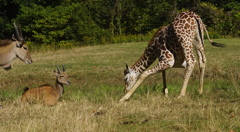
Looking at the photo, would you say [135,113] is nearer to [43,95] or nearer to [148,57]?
[43,95]

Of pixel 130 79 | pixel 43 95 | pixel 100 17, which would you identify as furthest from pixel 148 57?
pixel 100 17

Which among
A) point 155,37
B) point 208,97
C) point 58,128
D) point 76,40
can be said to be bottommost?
point 76,40

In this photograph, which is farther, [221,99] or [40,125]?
[221,99]

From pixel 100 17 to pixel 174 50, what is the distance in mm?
39308

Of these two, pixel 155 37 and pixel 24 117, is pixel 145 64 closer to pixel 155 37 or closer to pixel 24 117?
pixel 155 37

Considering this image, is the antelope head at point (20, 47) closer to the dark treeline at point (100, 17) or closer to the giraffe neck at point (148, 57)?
the giraffe neck at point (148, 57)

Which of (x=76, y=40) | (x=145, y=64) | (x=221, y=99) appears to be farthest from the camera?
(x=76, y=40)

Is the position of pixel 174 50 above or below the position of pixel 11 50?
below

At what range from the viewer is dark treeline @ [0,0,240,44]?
1651 inches

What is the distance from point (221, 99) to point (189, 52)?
1.55 metres

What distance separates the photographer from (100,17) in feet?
162

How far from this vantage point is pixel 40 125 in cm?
672

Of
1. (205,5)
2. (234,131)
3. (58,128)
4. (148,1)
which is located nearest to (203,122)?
(234,131)

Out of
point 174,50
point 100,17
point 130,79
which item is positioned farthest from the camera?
point 100,17
